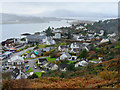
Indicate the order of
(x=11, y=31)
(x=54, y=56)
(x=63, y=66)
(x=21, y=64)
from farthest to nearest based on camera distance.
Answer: (x=11, y=31), (x=54, y=56), (x=21, y=64), (x=63, y=66)

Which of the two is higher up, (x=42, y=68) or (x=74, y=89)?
(x=74, y=89)

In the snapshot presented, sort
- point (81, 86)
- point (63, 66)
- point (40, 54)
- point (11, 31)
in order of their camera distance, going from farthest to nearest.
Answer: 1. point (11, 31)
2. point (40, 54)
3. point (63, 66)
4. point (81, 86)

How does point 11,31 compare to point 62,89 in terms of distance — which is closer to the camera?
point 62,89

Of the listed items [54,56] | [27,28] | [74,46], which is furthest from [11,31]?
[54,56]

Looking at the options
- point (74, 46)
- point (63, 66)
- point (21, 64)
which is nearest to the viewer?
point (63, 66)

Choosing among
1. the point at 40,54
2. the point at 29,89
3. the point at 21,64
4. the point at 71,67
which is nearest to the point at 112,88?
the point at 29,89

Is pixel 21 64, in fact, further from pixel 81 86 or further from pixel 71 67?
pixel 81 86

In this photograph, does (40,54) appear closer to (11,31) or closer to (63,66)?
(63,66)

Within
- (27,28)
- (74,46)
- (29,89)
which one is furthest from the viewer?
(27,28)

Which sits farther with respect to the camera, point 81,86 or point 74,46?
point 74,46
